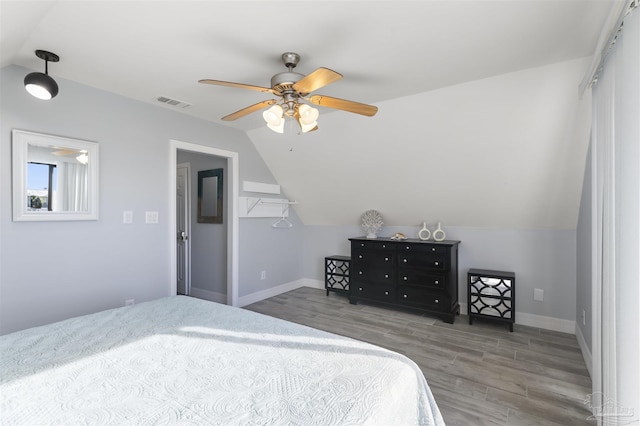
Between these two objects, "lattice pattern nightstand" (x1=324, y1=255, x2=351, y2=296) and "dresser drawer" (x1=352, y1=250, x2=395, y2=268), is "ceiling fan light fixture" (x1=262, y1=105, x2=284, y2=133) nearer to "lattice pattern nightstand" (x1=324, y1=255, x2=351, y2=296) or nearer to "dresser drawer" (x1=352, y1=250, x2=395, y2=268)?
"dresser drawer" (x1=352, y1=250, x2=395, y2=268)

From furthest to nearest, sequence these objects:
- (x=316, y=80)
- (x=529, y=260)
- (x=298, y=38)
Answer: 1. (x=529, y=260)
2. (x=298, y=38)
3. (x=316, y=80)

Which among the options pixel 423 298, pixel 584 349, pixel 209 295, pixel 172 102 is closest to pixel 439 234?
pixel 423 298

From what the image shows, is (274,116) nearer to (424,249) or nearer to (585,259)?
(424,249)

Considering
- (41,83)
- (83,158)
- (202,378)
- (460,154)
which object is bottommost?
(202,378)

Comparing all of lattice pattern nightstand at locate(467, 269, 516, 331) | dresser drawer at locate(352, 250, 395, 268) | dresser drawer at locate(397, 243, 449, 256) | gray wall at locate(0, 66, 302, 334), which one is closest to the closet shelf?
gray wall at locate(0, 66, 302, 334)

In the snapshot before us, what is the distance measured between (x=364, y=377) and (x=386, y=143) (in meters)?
2.65

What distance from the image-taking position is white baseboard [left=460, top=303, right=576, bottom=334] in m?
3.28

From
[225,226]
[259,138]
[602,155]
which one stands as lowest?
[225,226]

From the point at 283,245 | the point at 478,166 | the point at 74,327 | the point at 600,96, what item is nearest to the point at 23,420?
the point at 74,327

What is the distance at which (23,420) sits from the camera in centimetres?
96

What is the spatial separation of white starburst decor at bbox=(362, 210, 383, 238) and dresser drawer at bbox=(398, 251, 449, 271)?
55cm

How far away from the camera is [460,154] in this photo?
315cm

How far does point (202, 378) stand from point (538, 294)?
12.0ft

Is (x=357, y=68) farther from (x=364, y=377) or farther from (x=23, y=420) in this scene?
(x=23, y=420)
